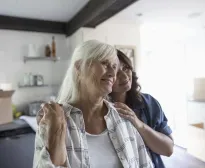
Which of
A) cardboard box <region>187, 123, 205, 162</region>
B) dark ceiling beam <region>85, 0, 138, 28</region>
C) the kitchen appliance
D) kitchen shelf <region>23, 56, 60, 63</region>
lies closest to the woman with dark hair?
dark ceiling beam <region>85, 0, 138, 28</region>

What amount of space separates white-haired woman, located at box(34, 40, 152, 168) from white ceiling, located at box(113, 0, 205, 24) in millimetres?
1896

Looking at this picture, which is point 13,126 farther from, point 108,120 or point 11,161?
point 108,120

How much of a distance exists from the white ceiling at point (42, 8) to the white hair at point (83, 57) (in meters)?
1.72

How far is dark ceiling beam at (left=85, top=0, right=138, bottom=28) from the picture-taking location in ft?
6.74

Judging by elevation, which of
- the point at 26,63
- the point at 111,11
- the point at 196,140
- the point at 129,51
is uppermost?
the point at 111,11

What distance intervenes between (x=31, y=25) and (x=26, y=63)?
556mm

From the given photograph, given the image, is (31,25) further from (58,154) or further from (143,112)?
(58,154)

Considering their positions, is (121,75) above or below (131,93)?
above

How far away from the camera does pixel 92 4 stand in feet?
7.73

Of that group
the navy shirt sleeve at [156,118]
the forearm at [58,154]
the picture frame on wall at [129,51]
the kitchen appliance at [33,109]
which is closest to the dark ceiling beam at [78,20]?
the picture frame on wall at [129,51]

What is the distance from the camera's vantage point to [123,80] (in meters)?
1.07

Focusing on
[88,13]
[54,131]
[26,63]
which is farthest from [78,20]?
[54,131]

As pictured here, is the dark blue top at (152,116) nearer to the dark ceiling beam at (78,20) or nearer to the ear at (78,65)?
the ear at (78,65)

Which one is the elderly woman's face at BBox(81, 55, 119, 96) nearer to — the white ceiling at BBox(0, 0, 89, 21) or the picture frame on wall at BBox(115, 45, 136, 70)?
the white ceiling at BBox(0, 0, 89, 21)
